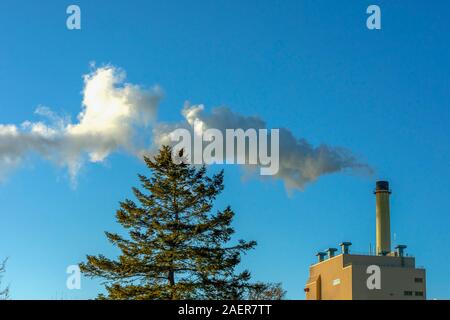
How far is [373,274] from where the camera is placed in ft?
304

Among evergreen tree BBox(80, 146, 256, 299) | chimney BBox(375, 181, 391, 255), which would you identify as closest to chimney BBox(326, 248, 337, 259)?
chimney BBox(375, 181, 391, 255)

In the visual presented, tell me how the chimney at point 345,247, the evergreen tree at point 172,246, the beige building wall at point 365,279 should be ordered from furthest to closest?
the chimney at point 345,247 → the beige building wall at point 365,279 → the evergreen tree at point 172,246

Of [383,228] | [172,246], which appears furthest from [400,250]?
[172,246]

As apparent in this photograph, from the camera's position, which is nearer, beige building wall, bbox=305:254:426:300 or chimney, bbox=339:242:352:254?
beige building wall, bbox=305:254:426:300

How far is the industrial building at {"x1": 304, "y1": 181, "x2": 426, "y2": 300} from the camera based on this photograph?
92938 mm

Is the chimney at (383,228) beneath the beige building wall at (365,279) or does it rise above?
above

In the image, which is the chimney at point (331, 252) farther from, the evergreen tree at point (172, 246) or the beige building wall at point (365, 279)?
the evergreen tree at point (172, 246)

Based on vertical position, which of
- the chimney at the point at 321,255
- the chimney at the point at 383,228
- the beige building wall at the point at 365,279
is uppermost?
the chimney at the point at 383,228

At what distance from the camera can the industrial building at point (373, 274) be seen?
305 ft

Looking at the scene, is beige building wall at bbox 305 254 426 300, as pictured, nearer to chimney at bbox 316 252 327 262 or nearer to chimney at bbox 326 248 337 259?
chimney at bbox 326 248 337 259

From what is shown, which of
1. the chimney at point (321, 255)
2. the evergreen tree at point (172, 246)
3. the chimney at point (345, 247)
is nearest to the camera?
the evergreen tree at point (172, 246)

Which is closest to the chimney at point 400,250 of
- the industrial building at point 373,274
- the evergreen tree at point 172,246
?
the industrial building at point 373,274

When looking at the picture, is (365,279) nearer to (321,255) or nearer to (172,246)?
(321,255)

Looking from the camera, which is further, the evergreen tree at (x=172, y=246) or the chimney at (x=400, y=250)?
the chimney at (x=400, y=250)
